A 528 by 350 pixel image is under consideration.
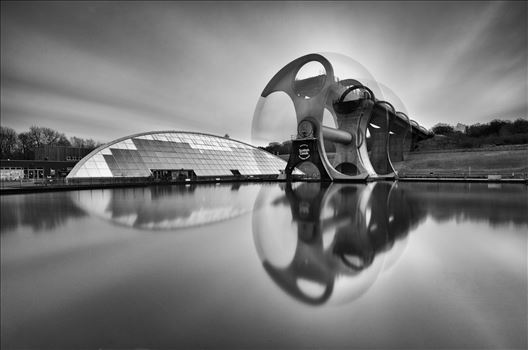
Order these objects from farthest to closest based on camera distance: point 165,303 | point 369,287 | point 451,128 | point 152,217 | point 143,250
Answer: point 451,128 < point 152,217 < point 143,250 < point 369,287 < point 165,303

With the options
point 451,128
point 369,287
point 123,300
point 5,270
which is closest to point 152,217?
point 5,270

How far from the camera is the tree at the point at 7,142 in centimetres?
3766

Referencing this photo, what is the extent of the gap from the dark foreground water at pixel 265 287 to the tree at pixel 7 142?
4493cm

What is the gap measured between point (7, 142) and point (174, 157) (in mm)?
29844

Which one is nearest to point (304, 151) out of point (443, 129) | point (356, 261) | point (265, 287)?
point (356, 261)

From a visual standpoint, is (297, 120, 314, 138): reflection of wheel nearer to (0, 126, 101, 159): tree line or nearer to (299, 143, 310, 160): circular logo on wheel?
(299, 143, 310, 160): circular logo on wheel

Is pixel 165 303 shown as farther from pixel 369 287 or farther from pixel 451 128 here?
pixel 451 128

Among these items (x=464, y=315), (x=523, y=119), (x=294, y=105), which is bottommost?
(x=464, y=315)

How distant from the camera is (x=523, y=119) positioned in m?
51.5

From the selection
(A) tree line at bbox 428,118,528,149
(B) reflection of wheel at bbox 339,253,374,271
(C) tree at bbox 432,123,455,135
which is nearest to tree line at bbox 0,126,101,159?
(B) reflection of wheel at bbox 339,253,374,271

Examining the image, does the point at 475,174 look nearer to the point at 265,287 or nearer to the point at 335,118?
the point at 335,118

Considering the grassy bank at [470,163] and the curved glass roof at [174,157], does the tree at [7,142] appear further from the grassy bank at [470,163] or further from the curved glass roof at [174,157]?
the grassy bank at [470,163]

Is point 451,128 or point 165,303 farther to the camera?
point 451,128

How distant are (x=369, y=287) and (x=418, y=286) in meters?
0.47
